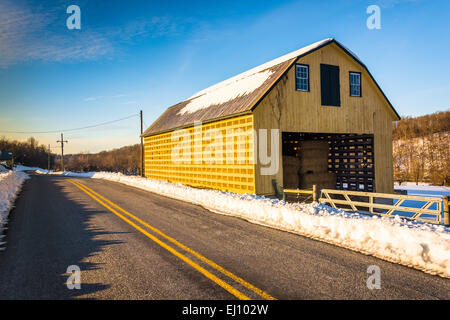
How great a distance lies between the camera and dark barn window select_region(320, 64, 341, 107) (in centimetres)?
1542

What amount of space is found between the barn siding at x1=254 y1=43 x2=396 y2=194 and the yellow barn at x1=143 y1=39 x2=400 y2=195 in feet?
0.17

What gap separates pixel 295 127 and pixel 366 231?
9.00m

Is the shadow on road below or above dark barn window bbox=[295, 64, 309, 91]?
below

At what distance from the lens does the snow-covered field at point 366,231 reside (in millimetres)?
5285

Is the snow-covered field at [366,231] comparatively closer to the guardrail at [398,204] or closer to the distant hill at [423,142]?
the guardrail at [398,204]

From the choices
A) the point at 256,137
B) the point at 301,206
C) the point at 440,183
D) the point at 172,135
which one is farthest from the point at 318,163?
the point at 440,183

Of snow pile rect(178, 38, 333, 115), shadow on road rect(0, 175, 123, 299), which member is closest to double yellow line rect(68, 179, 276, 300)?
shadow on road rect(0, 175, 123, 299)

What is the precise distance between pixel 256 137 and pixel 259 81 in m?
4.01

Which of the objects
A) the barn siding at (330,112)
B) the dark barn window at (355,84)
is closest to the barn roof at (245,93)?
the barn siding at (330,112)

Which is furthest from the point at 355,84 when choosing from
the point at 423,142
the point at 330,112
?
the point at 423,142

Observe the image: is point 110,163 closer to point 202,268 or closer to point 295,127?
point 295,127

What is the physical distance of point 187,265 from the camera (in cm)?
537

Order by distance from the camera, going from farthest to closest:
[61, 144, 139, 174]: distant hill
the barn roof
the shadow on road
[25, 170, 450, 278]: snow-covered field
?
[61, 144, 139, 174]: distant hill → the barn roof → [25, 170, 450, 278]: snow-covered field → the shadow on road

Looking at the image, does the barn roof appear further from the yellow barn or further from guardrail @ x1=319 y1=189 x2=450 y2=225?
guardrail @ x1=319 y1=189 x2=450 y2=225
